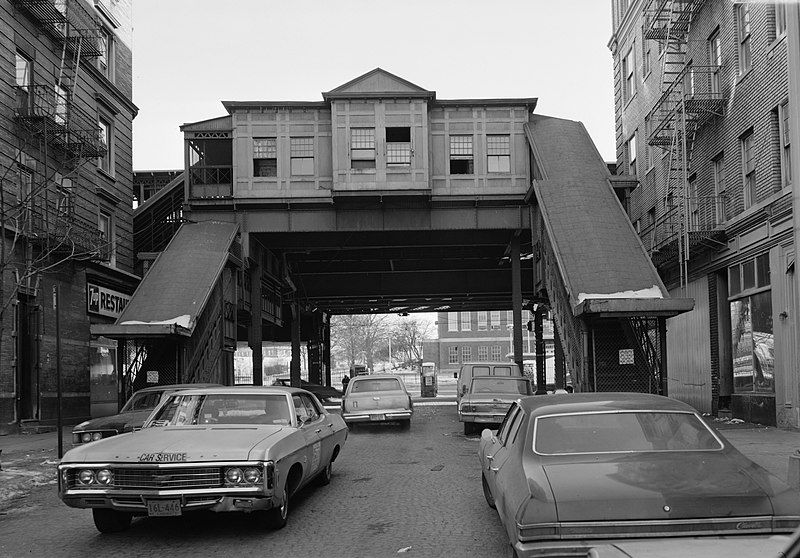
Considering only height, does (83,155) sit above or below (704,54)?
below

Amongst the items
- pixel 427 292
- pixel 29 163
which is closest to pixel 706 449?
pixel 29 163

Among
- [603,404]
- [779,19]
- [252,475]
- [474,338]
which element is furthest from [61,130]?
[474,338]

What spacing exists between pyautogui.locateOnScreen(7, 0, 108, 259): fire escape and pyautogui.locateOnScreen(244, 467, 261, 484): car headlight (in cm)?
1427

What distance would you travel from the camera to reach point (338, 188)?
26.5 m

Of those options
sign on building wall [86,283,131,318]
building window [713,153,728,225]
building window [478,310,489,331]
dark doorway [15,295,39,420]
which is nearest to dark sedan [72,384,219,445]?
dark doorway [15,295,39,420]

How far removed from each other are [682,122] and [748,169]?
2.87m

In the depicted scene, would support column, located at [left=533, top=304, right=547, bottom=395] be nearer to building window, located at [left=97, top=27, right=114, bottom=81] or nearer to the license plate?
building window, located at [left=97, top=27, right=114, bottom=81]

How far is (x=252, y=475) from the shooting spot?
23.7ft

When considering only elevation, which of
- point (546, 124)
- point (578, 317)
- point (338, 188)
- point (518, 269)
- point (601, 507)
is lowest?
→ point (601, 507)

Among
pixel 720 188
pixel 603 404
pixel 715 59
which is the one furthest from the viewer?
pixel 715 59

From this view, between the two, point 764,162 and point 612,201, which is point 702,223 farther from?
A: point 764,162

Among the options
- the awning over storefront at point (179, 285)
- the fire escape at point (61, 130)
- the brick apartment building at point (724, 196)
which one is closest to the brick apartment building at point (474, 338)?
the brick apartment building at point (724, 196)

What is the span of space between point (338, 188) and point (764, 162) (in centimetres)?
1360

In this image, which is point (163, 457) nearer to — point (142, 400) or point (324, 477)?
point (324, 477)
